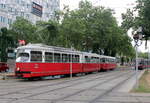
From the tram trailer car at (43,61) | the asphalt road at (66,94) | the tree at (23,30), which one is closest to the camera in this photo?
the asphalt road at (66,94)

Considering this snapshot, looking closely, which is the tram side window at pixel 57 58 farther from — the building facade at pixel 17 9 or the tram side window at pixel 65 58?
the building facade at pixel 17 9

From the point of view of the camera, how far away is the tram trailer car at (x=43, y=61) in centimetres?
2316

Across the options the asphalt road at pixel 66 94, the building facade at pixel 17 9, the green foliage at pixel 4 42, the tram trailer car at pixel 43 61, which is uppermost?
the building facade at pixel 17 9

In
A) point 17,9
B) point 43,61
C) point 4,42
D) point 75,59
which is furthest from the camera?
point 17,9

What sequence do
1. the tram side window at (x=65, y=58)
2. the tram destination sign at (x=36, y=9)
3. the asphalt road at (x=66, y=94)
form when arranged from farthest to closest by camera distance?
the tram destination sign at (x=36, y=9) < the tram side window at (x=65, y=58) < the asphalt road at (x=66, y=94)

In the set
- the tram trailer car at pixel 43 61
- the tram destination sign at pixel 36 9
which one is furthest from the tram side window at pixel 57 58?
the tram destination sign at pixel 36 9

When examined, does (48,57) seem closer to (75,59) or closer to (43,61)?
(43,61)

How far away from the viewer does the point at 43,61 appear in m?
24.6

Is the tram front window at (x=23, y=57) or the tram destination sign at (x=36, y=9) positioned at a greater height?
the tram destination sign at (x=36, y=9)

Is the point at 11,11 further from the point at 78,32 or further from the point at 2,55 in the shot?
the point at 78,32

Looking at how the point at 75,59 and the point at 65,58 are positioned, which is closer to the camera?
the point at 65,58

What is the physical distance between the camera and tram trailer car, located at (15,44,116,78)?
2316 cm

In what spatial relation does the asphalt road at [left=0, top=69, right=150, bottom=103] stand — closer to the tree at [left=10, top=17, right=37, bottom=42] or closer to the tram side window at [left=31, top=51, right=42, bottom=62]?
the tram side window at [left=31, top=51, right=42, bottom=62]

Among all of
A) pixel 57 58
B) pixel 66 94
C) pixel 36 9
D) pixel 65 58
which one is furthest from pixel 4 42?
pixel 66 94
